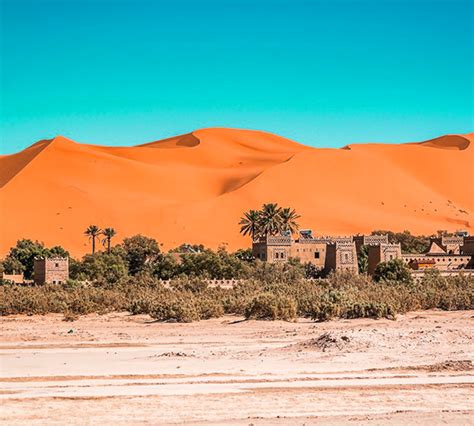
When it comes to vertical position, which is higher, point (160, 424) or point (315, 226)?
point (315, 226)

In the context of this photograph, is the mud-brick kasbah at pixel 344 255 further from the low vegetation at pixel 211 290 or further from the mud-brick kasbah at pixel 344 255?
the low vegetation at pixel 211 290

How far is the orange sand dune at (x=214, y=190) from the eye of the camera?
84.4 m

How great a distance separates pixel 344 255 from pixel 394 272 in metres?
8.57

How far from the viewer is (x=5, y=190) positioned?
92.1 meters

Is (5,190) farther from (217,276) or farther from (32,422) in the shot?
(32,422)

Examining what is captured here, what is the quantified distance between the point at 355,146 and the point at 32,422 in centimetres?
10668

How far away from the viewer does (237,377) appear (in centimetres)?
1630

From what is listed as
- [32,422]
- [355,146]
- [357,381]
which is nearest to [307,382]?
[357,381]

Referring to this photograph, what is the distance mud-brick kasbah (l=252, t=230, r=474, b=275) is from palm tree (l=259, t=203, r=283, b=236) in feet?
13.2

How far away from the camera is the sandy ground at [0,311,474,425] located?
515 inches

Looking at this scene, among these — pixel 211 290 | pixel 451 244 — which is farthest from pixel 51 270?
pixel 451 244

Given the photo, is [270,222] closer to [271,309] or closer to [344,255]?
[344,255]

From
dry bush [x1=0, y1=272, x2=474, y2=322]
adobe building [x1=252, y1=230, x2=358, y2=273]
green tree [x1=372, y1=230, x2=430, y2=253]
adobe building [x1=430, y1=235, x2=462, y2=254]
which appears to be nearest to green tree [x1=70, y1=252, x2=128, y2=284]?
dry bush [x1=0, y1=272, x2=474, y2=322]

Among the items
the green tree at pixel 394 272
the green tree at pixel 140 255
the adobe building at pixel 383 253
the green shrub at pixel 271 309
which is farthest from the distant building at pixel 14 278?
the green shrub at pixel 271 309
